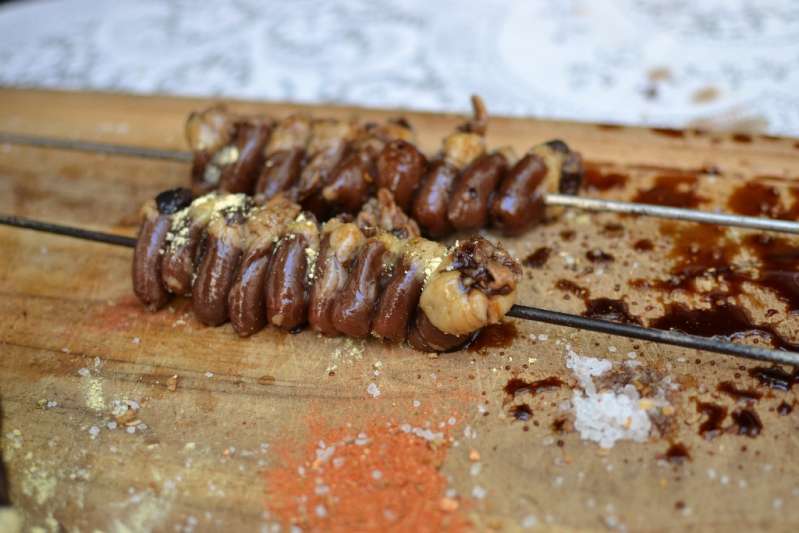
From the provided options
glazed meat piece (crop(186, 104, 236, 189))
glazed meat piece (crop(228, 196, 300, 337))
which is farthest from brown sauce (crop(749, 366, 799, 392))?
glazed meat piece (crop(186, 104, 236, 189))

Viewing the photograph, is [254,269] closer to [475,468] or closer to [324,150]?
[324,150]

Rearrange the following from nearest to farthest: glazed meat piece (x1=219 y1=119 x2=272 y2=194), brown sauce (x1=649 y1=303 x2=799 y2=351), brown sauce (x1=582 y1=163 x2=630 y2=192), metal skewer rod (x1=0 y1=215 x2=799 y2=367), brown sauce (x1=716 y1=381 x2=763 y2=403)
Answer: metal skewer rod (x1=0 y1=215 x2=799 y2=367), brown sauce (x1=716 y1=381 x2=763 y2=403), brown sauce (x1=649 y1=303 x2=799 y2=351), glazed meat piece (x1=219 y1=119 x2=272 y2=194), brown sauce (x1=582 y1=163 x2=630 y2=192)

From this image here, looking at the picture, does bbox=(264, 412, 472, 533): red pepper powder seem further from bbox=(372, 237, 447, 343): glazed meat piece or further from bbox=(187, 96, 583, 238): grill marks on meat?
bbox=(187, 96, 583, 238): grill marks on meat

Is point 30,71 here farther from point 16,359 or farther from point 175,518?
point 175,518

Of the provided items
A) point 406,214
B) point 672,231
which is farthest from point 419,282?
point 672,231

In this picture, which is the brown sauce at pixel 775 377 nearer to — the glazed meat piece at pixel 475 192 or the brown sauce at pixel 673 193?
the brown sauce at pixel 673 193
